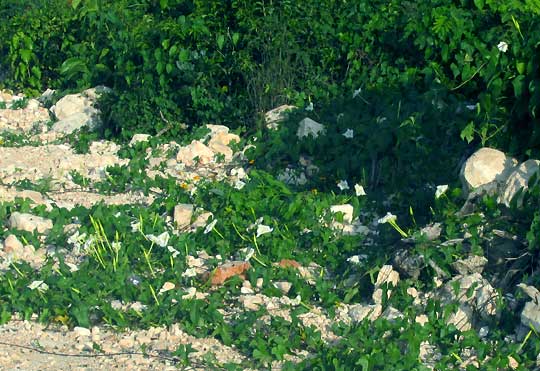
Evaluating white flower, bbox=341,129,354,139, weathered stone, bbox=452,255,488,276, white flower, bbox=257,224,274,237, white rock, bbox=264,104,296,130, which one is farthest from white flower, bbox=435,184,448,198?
white rock, bbox=264,104,296,130

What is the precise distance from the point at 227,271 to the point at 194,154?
2.02 metres

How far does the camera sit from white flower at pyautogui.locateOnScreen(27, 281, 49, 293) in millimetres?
5336

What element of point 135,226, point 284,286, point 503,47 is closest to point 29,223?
point 135,226

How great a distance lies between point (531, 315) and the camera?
4.79 meters

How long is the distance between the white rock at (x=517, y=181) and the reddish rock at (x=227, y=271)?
1.43 m

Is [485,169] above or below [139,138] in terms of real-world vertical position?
above

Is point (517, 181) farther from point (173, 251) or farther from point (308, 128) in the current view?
point (308, 128)

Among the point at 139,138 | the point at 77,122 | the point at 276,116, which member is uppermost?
the point at 276,116

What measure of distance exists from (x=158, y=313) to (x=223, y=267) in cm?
57

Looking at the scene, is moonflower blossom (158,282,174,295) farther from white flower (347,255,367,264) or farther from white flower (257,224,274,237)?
white flower (347,255,367,264)

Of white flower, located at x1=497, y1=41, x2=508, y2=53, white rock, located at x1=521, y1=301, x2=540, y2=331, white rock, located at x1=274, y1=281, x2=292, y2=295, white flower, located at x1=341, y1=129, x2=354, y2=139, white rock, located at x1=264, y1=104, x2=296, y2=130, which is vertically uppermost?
white flower, located at x1=497, y1=41, x2=508, y2=53

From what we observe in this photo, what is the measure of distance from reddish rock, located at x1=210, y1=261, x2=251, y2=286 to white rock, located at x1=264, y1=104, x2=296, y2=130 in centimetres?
207

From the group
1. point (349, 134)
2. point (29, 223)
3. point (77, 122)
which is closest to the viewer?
point (29, 223)

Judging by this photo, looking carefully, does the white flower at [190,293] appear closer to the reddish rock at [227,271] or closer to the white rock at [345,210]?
the reddish rock at [227,271]
